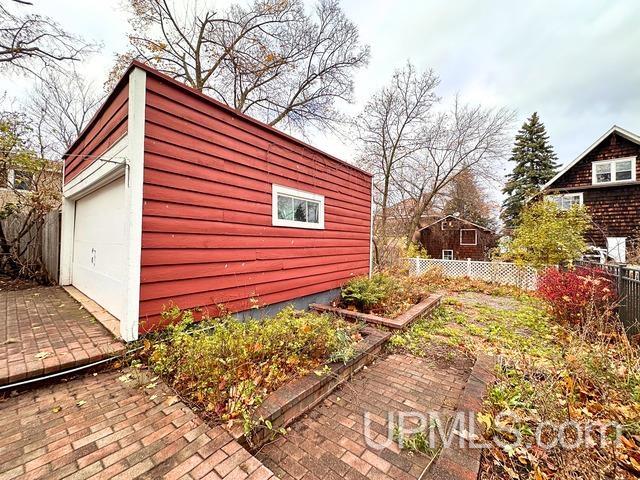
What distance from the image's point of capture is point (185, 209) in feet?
10.5

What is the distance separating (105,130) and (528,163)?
26.0 metres

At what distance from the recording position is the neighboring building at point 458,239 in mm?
20797

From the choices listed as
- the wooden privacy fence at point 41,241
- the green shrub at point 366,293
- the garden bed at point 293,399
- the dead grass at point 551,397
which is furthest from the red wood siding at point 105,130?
the dead grass at point 551,397

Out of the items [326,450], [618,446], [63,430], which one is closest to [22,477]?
[63,430]

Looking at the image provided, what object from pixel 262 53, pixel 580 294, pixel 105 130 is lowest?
pixel 580 294

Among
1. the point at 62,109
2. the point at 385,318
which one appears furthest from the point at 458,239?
the point at 62,109

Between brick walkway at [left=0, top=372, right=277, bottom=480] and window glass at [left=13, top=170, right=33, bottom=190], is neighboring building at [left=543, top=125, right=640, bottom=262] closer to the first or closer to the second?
brick walkway at [left=0, top=372, right=277, bottom=480]

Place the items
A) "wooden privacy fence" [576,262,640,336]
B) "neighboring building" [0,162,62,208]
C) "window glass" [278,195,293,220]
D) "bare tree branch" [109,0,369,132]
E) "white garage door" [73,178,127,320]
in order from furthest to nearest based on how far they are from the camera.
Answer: "bare tree branch" [109,0,369,132] → "neighboring building" [0,162,62,208] → "window glass" [278,195,293,220] → "wooden privacy fence" [576,262,640,336] → "white garage door" [73,178,127,320]

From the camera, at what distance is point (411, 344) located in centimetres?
399

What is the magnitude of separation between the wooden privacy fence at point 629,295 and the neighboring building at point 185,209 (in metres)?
4.98

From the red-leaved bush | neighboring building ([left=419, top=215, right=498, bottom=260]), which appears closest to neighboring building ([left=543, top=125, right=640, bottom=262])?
neighboring building ([left=419, top=215, right=498, bottom=260])

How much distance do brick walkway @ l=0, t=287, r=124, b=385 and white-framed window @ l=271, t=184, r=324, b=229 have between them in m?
2.65

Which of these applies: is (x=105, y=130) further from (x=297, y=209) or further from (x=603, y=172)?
(x=603, y=172)

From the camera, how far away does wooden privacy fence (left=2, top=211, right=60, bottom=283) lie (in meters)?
5.77
